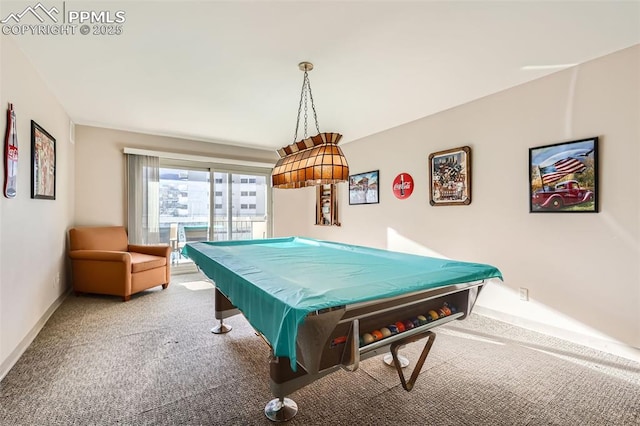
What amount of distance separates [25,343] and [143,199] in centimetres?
265

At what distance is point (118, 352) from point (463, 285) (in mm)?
2586

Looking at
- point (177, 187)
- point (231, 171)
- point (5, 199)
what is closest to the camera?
point (5, 199)

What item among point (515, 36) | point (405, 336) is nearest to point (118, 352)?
point (405, 336)

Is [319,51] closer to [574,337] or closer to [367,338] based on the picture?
[367,338]

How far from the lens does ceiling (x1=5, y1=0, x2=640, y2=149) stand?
6.18 feet

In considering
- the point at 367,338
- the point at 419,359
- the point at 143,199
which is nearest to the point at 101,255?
the point at 143,199

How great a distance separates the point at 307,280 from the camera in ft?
5.33

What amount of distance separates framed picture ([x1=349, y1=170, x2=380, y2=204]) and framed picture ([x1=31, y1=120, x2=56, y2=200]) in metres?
3.91

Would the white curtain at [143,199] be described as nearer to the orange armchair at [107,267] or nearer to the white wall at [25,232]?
the orange armchair at [107,267]

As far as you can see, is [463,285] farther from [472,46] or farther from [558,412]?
[472,46]

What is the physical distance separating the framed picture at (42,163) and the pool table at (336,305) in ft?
5.97

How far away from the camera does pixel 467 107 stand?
11.0 ft

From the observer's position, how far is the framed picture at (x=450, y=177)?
132 inches

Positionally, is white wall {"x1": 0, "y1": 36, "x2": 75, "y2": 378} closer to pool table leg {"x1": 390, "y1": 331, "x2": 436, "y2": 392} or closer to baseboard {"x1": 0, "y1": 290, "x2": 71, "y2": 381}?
baseboard {"x1": 0, "y1": 290, "x2": 71, "y2": 381}
